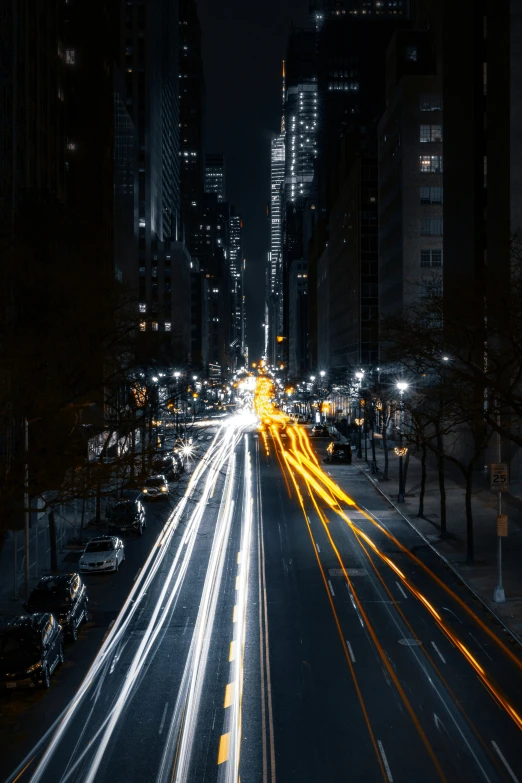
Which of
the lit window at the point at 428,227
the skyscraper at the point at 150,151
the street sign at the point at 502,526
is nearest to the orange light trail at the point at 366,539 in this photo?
the street sign at the point at 502,526

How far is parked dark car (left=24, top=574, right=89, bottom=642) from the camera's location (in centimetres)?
2222

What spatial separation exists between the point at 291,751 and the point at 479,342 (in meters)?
13.5

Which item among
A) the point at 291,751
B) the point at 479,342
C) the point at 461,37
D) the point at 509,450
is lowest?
the point at 291,751

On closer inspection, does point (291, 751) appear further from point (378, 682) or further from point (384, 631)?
point (384, 631)

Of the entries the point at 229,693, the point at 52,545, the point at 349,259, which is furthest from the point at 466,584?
the point at 349,259

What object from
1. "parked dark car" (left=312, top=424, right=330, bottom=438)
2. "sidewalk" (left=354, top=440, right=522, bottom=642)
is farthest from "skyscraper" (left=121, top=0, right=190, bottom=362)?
"sidewalk" (left=354, top=440, right=522, bottom=642)

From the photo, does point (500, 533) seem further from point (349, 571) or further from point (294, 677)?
point (294, 677)

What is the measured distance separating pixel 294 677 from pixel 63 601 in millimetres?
7413

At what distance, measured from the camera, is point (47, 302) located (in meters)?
31.8

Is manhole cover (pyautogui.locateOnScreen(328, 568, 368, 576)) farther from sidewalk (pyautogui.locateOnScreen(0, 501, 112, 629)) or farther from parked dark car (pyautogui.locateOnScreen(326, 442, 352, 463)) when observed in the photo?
parked dark car (pyautogui.locateOnScreen(326, 442, 352, 463))

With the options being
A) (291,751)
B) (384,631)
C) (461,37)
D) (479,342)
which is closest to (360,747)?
(291,751)

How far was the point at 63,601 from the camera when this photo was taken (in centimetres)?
2273

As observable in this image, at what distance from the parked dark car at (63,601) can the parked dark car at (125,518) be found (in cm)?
1290

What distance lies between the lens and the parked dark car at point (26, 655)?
60.4 ft
